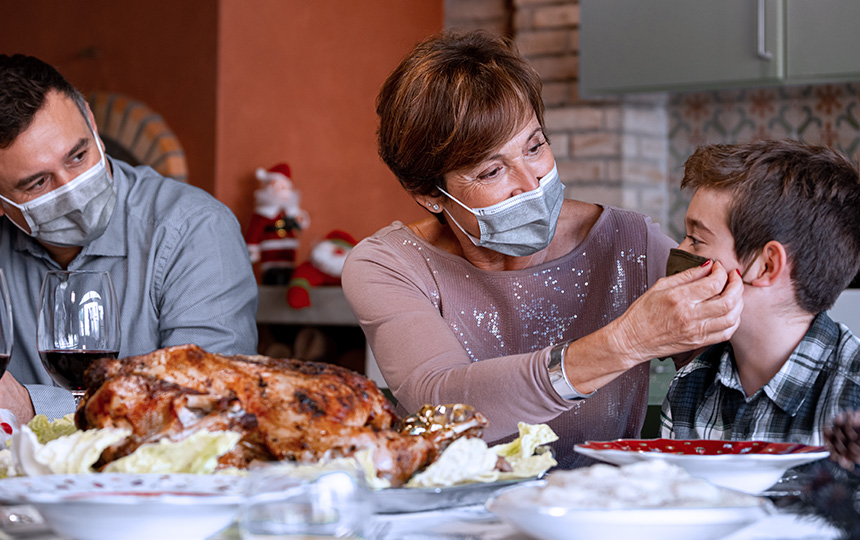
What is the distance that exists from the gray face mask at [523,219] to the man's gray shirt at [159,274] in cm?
53

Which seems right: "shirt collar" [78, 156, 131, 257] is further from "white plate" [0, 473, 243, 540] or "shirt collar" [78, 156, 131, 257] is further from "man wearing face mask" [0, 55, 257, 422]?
"white plate" [0, 473, 243, 540]

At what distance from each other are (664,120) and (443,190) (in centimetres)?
239

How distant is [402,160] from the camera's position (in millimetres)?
1529

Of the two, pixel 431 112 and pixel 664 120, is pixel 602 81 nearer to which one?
pixel 664 120

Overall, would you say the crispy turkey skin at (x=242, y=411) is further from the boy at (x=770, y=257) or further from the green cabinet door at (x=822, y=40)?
the green cabinet door at (x=822, y=40)

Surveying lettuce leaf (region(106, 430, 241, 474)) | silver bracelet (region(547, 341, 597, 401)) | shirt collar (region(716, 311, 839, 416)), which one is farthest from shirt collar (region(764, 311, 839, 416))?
lettuce leaf (region(106, 430, 241, 474))

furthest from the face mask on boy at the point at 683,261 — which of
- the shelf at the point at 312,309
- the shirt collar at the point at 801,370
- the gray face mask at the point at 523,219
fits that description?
the shelf at the point at 312,309

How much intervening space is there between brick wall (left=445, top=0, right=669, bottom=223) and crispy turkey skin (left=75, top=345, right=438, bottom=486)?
2841 mm

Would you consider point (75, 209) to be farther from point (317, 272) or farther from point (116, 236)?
point (317, 272)

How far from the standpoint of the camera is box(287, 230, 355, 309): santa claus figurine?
3.33m

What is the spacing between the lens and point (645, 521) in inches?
22.7

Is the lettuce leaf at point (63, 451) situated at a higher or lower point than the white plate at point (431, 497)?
higher

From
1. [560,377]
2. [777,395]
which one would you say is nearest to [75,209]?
[560,377]

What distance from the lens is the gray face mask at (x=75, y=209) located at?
1.62 m
